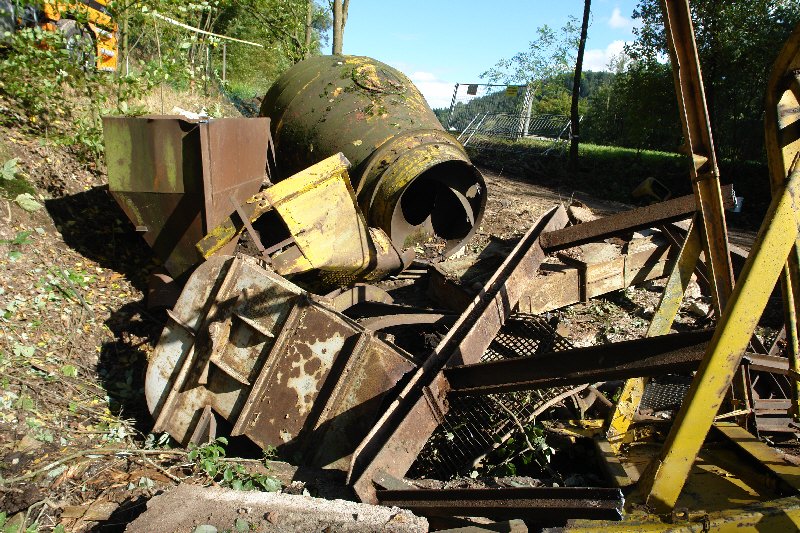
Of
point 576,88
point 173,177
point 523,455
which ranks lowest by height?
point 523,455

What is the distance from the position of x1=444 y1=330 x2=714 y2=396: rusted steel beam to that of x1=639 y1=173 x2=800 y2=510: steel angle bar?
18cm

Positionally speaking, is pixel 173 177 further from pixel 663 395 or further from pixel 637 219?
pixel 663 395

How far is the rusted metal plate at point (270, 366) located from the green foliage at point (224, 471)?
6.1 inches

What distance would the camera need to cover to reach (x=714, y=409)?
6.48ft

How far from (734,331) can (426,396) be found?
1.52 meters

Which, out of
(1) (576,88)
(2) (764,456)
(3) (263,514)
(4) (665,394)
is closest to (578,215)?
(4) (665,394)

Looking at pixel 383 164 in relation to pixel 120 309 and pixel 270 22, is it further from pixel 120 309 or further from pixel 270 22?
pixel 270 22

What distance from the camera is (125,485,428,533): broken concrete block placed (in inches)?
94.8

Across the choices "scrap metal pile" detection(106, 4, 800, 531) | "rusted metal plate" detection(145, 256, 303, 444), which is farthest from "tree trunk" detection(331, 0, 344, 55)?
"rusted metal plate" detection(145, 256, 303, 444)

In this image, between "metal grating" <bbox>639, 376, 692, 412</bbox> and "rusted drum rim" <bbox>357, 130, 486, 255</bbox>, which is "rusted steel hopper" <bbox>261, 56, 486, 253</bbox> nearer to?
"rusted drum rim" <bbox>357, 130, 486, 255</bbox>

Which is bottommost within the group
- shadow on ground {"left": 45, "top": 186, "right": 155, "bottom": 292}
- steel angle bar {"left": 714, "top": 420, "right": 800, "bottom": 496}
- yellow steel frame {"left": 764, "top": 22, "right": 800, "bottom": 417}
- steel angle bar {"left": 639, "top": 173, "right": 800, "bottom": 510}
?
steel angle bar {"left": 714, "top": 420, "right": 800, "bottom": 496}

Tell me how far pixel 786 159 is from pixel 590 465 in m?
1.85

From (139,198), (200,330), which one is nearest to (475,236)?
(139,198)

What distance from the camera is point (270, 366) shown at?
331 centimetres
